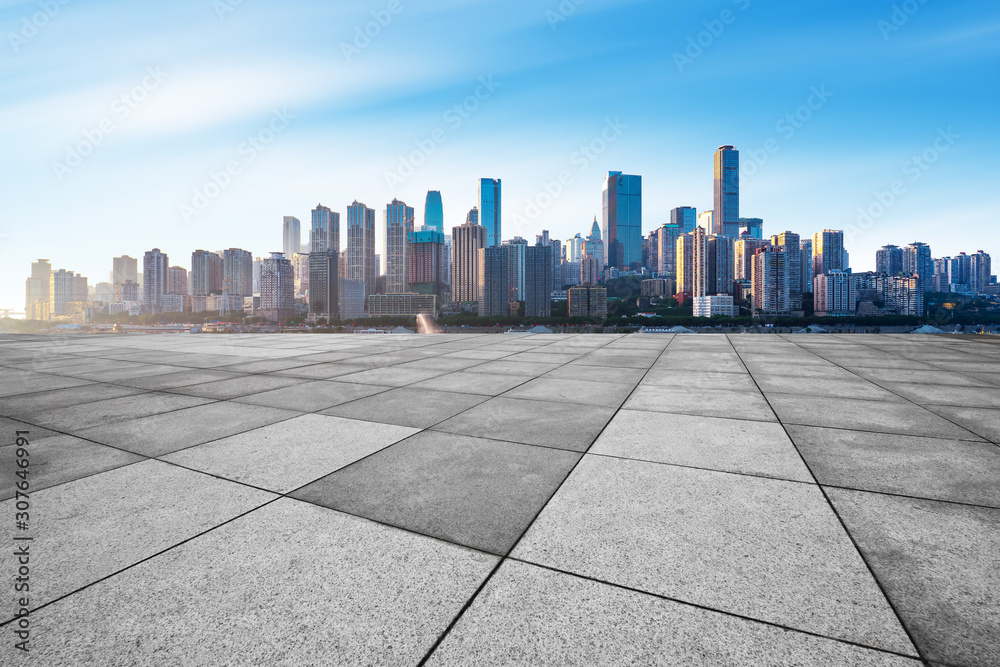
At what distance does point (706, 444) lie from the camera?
4.33 metres

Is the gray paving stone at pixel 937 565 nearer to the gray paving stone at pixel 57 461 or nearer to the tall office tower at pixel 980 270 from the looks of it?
the gray paving stone at pixel 57 461

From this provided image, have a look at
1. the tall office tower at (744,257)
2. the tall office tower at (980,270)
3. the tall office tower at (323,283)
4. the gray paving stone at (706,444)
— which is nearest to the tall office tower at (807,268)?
the tall office tower at (744,257)

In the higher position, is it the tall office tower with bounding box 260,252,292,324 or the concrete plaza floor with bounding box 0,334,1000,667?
the tall office tower with bounding box 260,252,292,324

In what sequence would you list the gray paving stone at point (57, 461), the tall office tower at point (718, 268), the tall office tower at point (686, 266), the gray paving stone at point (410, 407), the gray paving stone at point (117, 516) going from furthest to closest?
1. the tall office tower at point (686, 266)
2. the tall office tower at point (718, 268)
3. the gray paving stone at point (410, 407)
4. the gray paving stone at point (57, 461)
5. the gray paving stone at point (117, 516)

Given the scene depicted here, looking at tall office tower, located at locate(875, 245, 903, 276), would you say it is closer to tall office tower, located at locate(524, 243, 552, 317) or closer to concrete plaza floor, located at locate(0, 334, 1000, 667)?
tall office tower, located at locate(524, 243, 552, 317)

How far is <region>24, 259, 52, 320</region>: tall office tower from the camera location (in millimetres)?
98812

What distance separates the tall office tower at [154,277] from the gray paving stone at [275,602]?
214556mm

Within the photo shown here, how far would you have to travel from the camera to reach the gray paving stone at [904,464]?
3279 mm

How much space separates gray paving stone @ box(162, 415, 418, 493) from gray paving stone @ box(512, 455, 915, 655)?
6.74ft

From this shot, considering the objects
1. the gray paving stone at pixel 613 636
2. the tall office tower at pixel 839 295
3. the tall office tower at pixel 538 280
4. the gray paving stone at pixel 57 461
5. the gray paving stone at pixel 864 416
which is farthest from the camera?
the tall office tower at pixel 538 280

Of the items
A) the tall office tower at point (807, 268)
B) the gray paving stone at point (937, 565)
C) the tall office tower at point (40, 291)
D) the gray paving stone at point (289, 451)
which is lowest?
the gray paving stone at point (937, 565)

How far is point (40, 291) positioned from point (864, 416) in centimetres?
15193

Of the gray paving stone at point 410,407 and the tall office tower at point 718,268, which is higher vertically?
the tall office tower at point 718,268

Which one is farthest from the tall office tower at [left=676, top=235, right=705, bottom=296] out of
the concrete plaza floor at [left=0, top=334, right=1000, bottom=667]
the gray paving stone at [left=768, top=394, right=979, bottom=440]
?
A: the concrete plaza floor at [left=0, top=334, right=1000, bottom=667]
